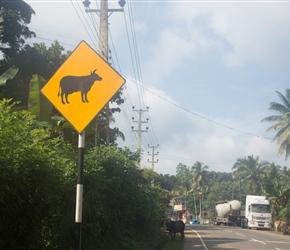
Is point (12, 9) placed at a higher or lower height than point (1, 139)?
higher

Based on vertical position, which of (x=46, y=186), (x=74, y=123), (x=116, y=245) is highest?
(x=74, y=123)

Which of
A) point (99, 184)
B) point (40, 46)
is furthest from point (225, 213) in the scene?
point (99, 184)

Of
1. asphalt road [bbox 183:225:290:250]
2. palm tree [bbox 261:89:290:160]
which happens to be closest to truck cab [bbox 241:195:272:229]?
palm tree [bbox 261:89:290:160]

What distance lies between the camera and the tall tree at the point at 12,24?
68.7ft

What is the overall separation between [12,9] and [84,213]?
13.9m

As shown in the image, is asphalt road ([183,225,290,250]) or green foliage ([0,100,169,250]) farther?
asphalt road ([183,225,290,250])

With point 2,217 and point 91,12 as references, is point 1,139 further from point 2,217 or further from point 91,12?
point 91,12

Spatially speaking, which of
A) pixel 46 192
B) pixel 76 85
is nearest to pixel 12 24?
pixel 46 192

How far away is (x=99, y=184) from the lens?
1139 centimetres

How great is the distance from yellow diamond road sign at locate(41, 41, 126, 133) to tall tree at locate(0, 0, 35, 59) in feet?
54.1

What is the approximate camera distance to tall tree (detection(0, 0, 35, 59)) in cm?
2094

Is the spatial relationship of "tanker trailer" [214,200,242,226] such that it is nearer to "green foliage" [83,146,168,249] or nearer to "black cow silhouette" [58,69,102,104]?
"green foliage" [83,146,168,249]

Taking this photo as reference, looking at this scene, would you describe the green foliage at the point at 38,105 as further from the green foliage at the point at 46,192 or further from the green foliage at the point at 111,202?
the green foliage at the point at 111,202

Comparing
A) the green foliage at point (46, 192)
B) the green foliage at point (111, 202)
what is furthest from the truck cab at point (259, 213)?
the green foliage at point (46, 192)
